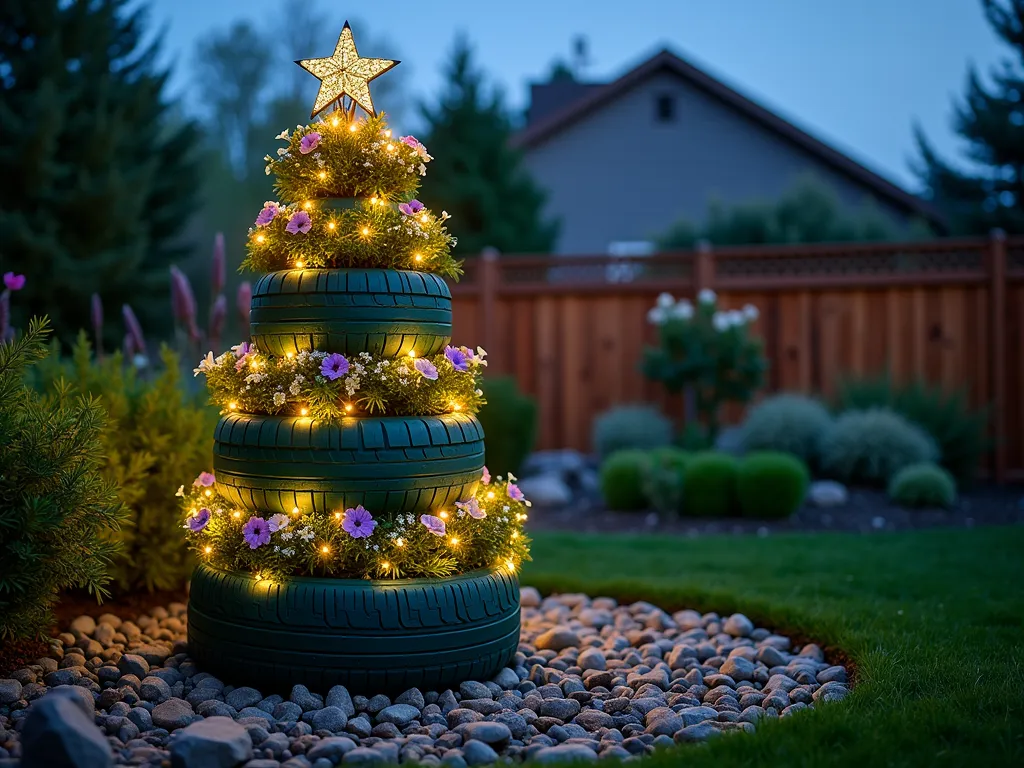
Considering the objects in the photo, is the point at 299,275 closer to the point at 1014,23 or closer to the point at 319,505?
the point at 319,505

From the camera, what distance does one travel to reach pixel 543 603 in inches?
199

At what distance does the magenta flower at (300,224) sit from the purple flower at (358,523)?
1125 millimetres

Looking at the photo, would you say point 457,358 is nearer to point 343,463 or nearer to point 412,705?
point 343,463

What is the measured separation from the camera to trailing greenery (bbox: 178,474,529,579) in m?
3.24

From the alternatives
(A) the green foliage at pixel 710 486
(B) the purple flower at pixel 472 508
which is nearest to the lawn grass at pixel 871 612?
(A) the green foliage at pixel 710 486

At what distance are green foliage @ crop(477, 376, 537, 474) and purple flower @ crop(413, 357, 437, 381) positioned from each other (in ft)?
17.9

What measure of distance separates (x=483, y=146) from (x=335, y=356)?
1342cm

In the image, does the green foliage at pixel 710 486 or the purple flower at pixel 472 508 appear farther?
the green foliage at pixel 710 486

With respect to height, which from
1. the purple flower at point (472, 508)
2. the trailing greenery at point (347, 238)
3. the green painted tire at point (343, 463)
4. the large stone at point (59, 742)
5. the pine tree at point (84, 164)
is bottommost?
the large stone at point (59, 742)

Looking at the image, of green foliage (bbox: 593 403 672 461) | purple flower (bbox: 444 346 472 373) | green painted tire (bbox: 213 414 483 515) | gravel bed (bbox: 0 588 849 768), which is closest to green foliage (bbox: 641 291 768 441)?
green foliage (bbox: 593 403 672 461)

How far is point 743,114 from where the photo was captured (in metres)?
18.6

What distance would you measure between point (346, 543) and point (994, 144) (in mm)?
17857

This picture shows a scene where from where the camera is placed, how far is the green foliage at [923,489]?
7.99m

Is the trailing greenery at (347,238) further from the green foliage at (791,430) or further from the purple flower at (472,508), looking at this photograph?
the green foliage at (791,430)
